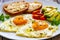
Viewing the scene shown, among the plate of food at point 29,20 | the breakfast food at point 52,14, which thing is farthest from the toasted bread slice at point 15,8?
the breakfast food at point 52,14

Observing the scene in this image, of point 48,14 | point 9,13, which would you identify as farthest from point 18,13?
Answer: point 48,14

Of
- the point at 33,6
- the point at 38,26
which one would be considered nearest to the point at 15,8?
the point at 33,6

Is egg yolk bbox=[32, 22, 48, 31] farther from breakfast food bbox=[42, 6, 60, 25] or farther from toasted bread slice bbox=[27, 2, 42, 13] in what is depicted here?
toasted bread slice bbox=[27, 2, 42, 13]

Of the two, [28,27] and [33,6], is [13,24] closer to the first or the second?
[28,27]

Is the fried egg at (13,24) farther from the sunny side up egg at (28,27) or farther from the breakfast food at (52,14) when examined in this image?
the breakfast food at (52,14)

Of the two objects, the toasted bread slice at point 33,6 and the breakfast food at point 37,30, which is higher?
the toasted bread slice at point 33,6

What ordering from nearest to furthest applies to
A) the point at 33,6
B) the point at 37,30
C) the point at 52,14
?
the point at 37,30 → the point at 52,14 → the point at 33,6

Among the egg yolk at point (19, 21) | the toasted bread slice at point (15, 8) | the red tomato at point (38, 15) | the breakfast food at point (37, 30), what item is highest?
the toasted bread slice at point (15, 8)
